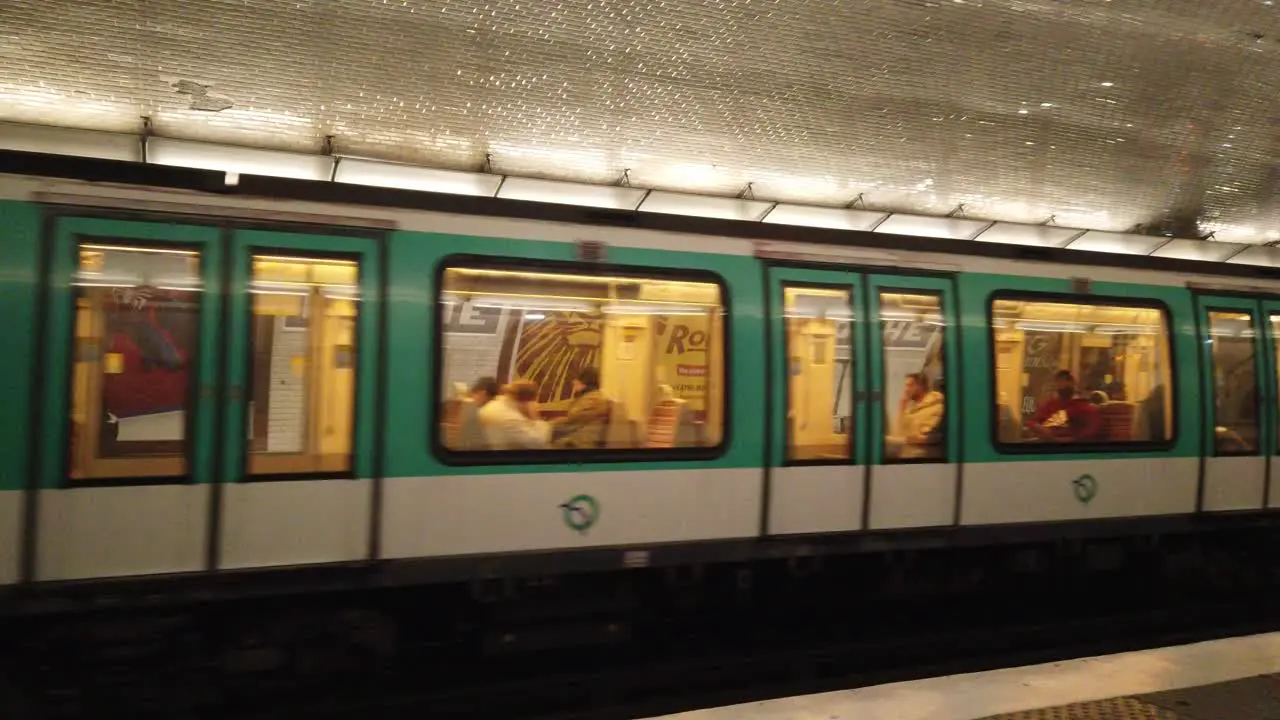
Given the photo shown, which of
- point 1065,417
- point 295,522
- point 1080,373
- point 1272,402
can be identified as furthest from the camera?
point 1272,402

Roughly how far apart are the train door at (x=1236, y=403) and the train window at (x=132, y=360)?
7516 mm

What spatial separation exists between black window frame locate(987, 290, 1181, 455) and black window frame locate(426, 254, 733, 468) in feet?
7.12

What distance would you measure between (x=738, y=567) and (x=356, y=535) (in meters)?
2.65

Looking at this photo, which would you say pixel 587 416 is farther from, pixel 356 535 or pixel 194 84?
pixel 194 84

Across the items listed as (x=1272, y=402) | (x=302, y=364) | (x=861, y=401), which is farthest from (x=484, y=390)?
(x=1272, y=402)

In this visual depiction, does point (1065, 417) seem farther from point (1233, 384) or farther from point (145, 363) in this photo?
point (145, 363)

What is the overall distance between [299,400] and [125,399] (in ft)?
2.66

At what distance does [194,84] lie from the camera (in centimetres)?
609

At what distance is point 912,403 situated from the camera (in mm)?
6211

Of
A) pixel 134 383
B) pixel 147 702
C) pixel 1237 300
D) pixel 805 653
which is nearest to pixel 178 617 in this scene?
pixel 147 702

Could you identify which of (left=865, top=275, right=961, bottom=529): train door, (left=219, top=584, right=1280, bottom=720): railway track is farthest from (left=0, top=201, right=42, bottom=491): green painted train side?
(left=865, top=275, right=961, bottom=529): train door

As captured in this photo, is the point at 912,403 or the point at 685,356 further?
the point at 912,403

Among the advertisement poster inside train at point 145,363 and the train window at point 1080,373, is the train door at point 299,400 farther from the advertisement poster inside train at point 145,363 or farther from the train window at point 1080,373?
the train window at point 1080,373

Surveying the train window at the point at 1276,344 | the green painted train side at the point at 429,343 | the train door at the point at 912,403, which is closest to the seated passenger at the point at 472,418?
the green painted train side at the point at 429,343
